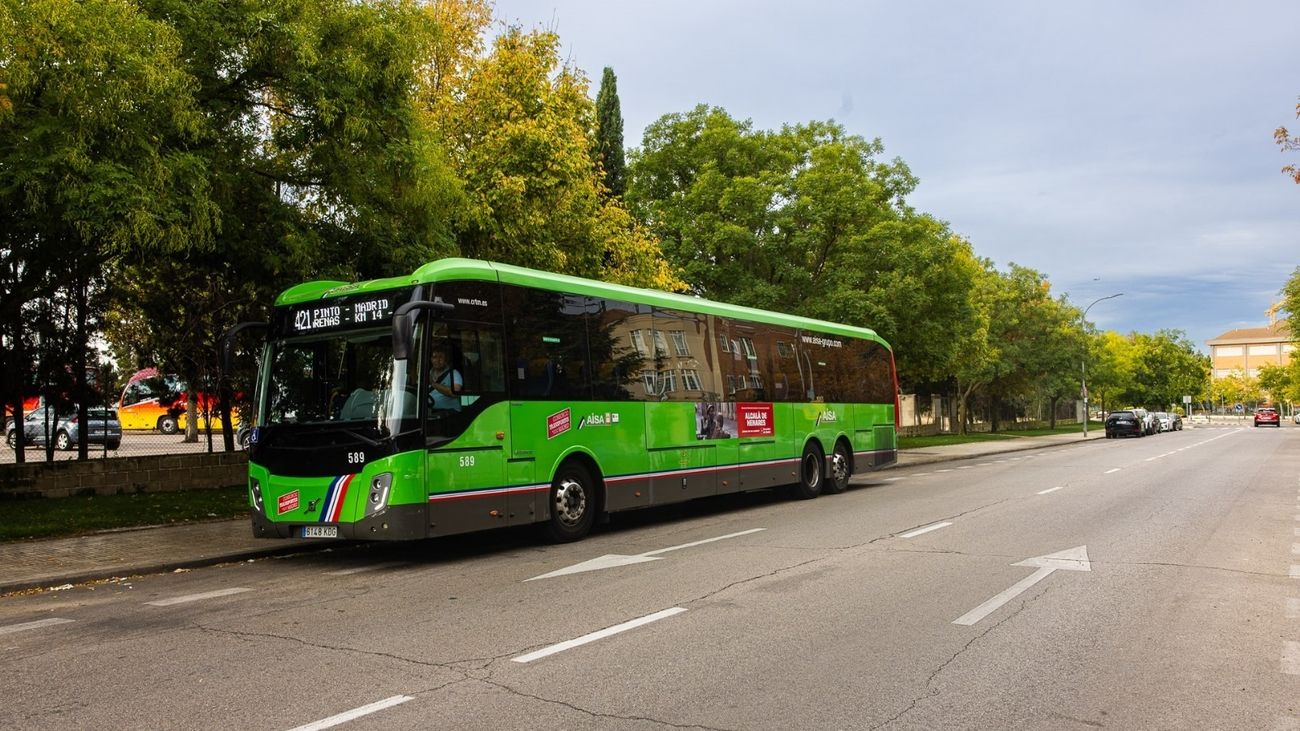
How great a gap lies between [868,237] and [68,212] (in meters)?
23.0

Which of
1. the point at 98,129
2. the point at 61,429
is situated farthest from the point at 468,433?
the point at 61,429

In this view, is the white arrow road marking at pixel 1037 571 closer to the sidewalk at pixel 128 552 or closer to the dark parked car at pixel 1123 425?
the sidewalk at pixel 128 552

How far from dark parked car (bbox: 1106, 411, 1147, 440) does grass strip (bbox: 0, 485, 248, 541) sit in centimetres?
5033

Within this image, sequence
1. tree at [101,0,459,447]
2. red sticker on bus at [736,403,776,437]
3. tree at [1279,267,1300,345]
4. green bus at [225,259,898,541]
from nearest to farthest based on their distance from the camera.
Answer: green bus at [225,259,898,541]
tree at [101,0,459,447]
red sticker on bus at [736,403,776,437]
tree at [1279,267,1300,345]

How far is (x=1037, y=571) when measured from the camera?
8.67 metres

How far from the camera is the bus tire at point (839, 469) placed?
17953mm

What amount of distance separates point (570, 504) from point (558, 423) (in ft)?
3.44

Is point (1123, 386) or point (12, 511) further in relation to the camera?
point (1123, 386)

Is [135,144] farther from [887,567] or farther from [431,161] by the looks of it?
[887,567]

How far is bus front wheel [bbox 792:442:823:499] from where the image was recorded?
1686 cm

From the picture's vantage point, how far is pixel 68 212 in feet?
30.4

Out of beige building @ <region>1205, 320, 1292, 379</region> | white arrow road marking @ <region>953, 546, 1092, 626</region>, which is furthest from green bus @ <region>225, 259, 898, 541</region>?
beige building @ <region>1205, 320, 1292, 379</region>

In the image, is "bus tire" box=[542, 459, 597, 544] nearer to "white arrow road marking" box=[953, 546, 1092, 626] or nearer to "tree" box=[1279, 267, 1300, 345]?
"white arrow road marking" box=[953, 546, 1092, 626]

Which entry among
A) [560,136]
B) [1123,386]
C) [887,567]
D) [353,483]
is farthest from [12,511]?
[1123,386]
